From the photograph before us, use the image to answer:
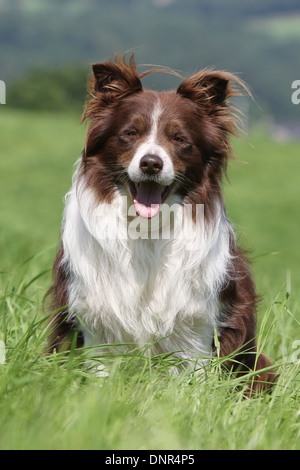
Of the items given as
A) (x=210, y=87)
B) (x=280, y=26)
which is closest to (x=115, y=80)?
(x=210, y=87)

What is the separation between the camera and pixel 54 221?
1214 centimetres

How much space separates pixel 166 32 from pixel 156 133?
68.0 m

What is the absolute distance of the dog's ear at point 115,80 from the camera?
3.78 metres

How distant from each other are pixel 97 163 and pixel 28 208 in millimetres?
9374

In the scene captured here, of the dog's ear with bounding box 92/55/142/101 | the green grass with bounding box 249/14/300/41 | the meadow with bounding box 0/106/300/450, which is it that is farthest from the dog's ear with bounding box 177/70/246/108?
the green grass with bounding box 249/14/300/41

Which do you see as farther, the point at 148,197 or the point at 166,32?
the point at 166,32

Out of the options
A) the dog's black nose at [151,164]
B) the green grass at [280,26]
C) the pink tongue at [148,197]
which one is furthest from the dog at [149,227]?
the green grass at [280,26]

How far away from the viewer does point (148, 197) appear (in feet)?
12.2

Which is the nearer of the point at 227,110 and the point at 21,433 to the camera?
the point at 21,433

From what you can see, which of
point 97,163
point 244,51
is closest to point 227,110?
point 97,163

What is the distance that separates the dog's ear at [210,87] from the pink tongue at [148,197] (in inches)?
23.8

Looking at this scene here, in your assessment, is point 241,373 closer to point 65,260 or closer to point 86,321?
point 86,321

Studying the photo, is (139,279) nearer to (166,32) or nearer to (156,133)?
(156,133)

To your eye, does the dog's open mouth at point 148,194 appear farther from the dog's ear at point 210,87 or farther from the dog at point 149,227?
the dog's ear at point 210,87
